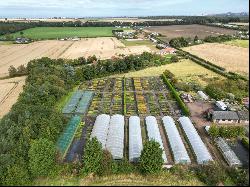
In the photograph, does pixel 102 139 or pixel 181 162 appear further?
pixel 102 139

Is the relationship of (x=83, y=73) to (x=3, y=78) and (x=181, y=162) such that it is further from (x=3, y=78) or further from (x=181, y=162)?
(x=181, y=162)

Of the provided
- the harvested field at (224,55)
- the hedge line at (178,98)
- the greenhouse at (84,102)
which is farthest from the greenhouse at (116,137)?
the harvested field at (224,55)

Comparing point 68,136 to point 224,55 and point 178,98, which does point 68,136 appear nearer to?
point 178,98

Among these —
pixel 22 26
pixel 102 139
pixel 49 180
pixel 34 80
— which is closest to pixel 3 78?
pixel 34 80

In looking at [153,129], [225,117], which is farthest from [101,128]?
[225,117]

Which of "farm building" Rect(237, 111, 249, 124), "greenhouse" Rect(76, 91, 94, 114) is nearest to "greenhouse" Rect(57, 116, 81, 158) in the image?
"greenhouse" Rect(76, 91, 94, 114)

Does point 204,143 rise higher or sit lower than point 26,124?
lower
